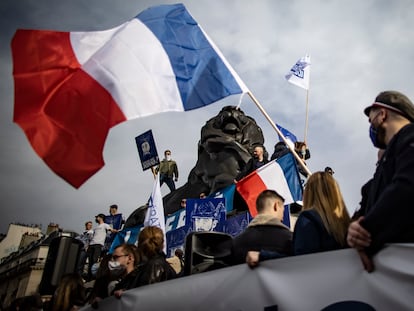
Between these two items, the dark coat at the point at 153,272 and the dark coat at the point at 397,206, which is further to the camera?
the dark coat at the point at 153,272

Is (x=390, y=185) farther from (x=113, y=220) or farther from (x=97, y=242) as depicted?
(x=113, y=220)

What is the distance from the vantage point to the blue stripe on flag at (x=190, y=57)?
15.4ft

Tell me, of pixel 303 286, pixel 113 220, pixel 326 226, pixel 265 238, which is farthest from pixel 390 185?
pixel 113 220

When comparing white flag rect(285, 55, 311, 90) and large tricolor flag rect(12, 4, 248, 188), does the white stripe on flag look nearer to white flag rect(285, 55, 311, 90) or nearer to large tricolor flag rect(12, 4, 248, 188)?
large tricolor flag rect(12, 4, 248, 188)

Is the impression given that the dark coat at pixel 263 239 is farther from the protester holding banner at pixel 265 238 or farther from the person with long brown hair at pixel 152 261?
the person with long brown hair at pixel 152 261

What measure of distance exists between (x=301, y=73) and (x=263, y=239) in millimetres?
7156

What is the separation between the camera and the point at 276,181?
7234 mm

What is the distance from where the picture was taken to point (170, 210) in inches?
525

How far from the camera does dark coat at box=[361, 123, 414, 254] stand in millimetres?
1786

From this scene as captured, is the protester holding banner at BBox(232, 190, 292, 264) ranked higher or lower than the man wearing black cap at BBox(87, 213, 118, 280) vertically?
Answer: lower

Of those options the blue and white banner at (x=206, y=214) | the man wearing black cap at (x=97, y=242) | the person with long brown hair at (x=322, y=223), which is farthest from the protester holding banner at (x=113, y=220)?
the person with long brown hair at (x=322, y=223)

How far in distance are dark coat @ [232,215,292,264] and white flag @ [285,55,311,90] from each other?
6696 mm

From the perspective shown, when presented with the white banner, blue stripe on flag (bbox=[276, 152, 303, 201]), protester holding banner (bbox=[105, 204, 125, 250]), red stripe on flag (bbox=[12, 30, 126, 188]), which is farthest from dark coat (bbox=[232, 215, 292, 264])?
protester holding banner (bbox=[105, 204, 125, 250])

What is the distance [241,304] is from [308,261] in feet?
1.73
